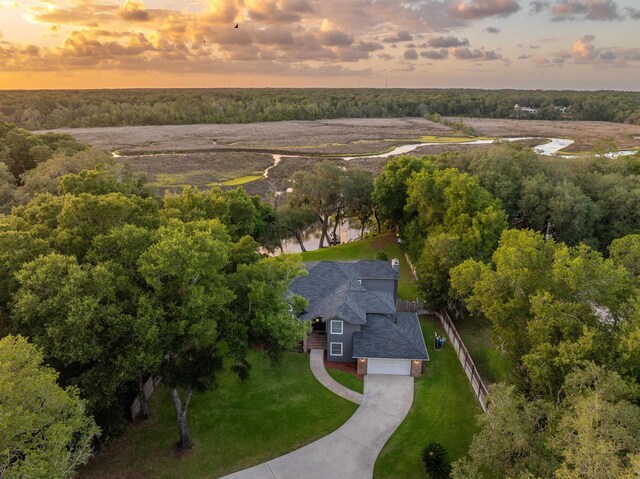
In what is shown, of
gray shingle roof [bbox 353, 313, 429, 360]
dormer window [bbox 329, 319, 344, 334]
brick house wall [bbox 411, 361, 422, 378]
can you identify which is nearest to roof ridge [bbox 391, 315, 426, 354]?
gray shingle roof [bbox 353, 313, 429, 360]

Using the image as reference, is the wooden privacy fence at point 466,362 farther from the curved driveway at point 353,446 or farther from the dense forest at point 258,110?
the dense forest at point 258,110

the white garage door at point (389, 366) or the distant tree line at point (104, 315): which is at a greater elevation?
the distant tree line at point (104, 315)


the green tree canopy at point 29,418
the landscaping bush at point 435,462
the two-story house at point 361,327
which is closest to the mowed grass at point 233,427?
the two-story house at point 361,327

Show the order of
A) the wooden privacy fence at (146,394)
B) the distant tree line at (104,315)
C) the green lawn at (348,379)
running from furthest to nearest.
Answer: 1. the green lawn at (348,379)
2. the wooden privacy fence at (146,394)
3. the distant tree line at (104,315)

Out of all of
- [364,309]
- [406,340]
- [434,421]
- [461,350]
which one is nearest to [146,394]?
[364,309]

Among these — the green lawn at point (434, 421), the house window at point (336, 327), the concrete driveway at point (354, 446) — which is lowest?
the concrete driveway at point (354, 446)

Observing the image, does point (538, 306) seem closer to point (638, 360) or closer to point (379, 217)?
point (638, 360)

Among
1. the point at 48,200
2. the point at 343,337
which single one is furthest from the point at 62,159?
the point at 343,337
